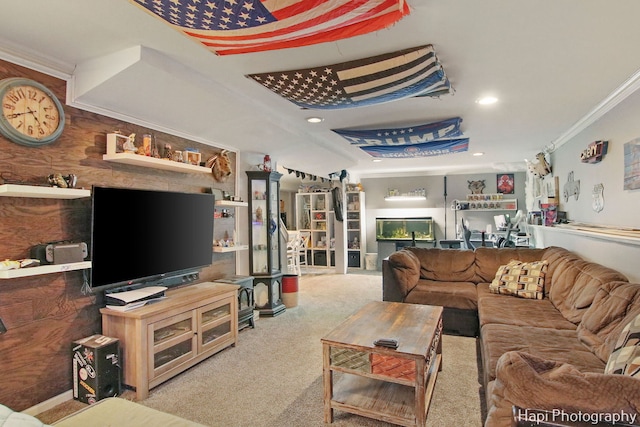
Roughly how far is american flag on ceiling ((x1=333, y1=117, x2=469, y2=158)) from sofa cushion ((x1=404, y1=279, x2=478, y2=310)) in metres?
1.73

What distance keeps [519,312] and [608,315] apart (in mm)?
916

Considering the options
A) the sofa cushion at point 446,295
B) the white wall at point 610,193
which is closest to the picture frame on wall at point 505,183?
the white wall at point 610,193

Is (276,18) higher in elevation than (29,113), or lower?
higher

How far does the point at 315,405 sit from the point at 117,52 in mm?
2645

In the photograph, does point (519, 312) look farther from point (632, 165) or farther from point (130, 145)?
point (130, 145)

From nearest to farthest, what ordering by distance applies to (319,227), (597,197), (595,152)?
(595,152)
(597,197)
(319,227)

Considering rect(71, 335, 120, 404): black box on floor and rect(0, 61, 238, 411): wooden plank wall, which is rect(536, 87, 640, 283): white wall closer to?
rect(71, 335, 120, 404): black box on floor

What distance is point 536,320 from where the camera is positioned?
2.76 m

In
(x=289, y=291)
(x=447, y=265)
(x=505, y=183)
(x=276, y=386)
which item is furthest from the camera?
(x=505, y=183)

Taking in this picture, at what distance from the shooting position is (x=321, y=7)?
143cm

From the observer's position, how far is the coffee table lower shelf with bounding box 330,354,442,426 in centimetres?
199

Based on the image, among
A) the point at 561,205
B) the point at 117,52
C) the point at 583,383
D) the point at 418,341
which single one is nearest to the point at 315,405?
the point at 418,341

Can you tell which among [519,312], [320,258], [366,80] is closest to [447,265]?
[519,312]

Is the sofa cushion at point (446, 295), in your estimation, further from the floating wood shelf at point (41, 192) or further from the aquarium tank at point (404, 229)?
the aquarium tank at point (404, 229)
